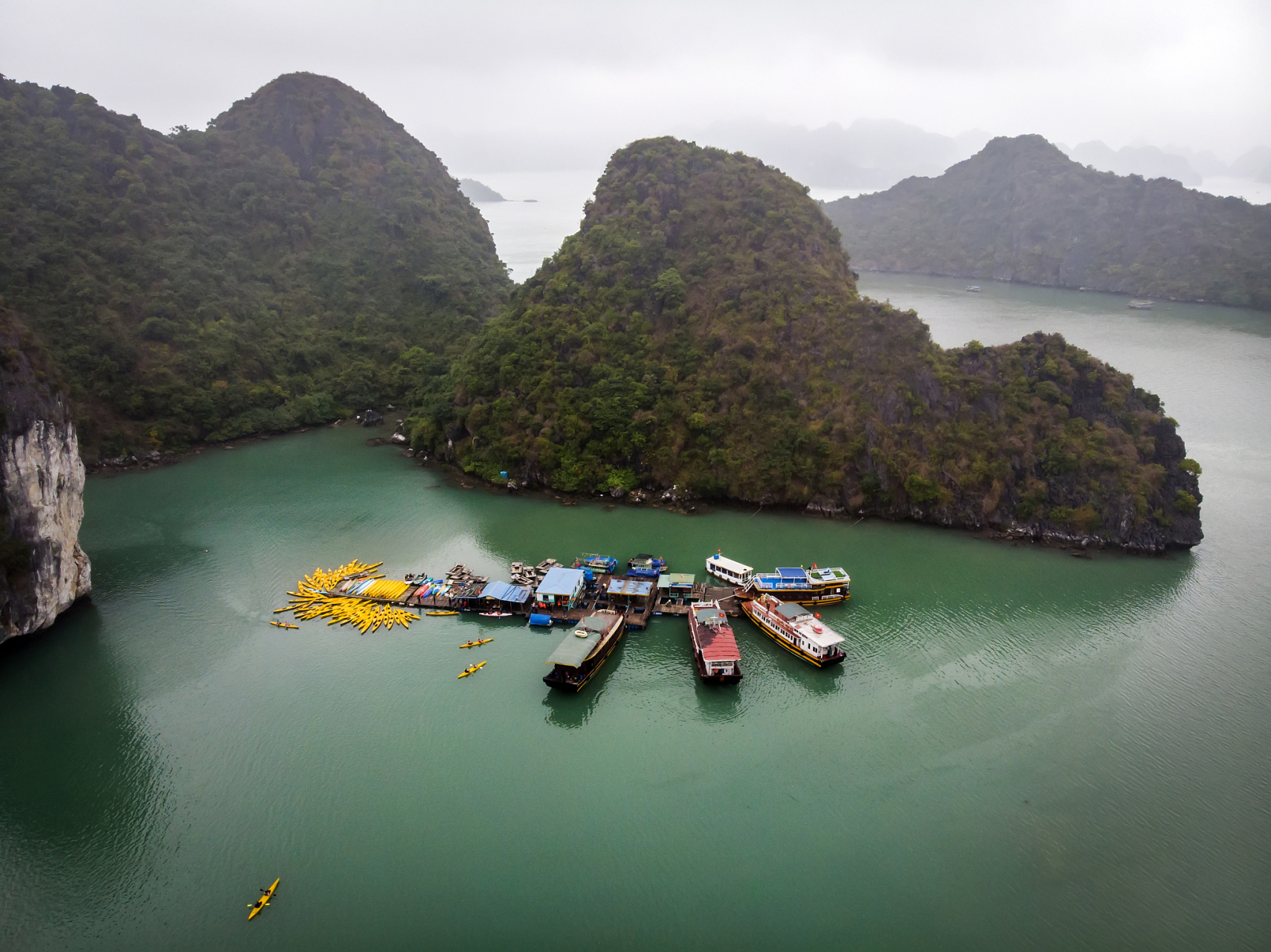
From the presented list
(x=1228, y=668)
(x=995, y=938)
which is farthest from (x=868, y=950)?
(x=1228, y=668)

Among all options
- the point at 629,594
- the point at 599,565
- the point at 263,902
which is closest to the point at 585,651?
the point at 629,594

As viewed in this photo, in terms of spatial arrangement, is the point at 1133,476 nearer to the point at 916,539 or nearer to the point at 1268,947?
the point at 916,539

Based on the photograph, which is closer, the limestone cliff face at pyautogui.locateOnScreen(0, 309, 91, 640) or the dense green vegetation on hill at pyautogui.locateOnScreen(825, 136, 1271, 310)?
the limestone cliff face at pyautogui.locateOnScreen(0, 309, 91, 640)

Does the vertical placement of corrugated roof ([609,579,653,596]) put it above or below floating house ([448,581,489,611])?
above

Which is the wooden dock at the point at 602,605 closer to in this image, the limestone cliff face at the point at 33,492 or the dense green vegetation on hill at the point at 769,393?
the dense green vegetation on hill at the point at 769,393

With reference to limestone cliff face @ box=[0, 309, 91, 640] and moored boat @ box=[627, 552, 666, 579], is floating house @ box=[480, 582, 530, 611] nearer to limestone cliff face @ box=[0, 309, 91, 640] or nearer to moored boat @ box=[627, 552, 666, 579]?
moored boat @ box=[627, 552, 666, 579]

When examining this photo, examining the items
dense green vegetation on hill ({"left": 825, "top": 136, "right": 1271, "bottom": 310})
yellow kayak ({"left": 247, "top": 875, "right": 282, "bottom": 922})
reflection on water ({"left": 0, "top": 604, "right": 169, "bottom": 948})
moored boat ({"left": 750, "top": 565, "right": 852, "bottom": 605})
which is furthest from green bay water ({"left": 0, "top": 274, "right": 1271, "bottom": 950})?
dense green vegetation on hill ({"left": 825, "top": 136, "right": 1271, "bottom": 310})

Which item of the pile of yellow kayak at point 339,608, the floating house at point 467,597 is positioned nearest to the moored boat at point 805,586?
the floating house at point 467,597
